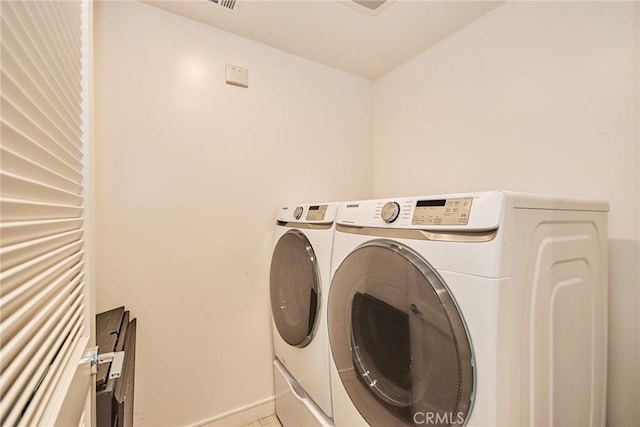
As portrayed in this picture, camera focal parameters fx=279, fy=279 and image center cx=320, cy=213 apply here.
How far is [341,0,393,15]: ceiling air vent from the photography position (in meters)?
1.37

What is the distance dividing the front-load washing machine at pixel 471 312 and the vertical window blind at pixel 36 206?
764 millimetres

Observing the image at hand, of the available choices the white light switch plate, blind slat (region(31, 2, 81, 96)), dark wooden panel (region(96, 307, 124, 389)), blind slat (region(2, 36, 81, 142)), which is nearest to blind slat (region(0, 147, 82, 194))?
blind slat (region(2, 36, 81, 142))

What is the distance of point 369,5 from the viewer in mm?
1399

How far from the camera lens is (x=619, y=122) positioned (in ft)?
3.39

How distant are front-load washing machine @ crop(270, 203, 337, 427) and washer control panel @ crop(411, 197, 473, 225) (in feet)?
1.34

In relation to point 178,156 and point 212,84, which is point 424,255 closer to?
point 178,156

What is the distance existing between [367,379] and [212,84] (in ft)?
5.27

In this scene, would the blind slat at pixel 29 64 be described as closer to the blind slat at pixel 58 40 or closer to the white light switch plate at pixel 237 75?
the blind slat at pixel 58 40

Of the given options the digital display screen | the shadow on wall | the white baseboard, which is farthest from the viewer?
the white baseboard

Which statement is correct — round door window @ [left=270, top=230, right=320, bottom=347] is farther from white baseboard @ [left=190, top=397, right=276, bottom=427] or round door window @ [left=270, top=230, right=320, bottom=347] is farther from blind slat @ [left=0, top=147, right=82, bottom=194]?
blind slat @ [left=0, top=147, right=82, bottom=194]

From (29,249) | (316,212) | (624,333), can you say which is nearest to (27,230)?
(29,249)

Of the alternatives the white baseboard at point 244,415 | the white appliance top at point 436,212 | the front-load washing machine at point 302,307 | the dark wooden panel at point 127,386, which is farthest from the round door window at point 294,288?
the dark wooden panel at point 127,386

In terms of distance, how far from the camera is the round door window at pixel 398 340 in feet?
2.26

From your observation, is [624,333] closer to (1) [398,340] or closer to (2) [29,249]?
(1) [398,340]
